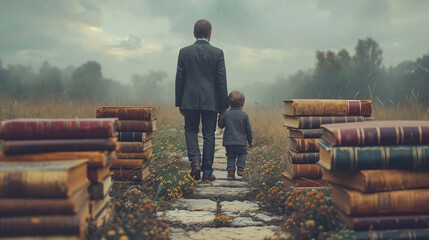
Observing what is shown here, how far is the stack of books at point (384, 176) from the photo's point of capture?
2182mm

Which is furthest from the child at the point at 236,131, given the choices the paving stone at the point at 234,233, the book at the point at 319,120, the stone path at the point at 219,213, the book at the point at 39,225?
the book at the point at 39,225

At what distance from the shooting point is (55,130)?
214 centimetres

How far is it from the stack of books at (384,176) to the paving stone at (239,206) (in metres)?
1.37

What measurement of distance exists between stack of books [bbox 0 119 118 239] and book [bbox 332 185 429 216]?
1.51 m

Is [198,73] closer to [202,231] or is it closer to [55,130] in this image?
[202,231]

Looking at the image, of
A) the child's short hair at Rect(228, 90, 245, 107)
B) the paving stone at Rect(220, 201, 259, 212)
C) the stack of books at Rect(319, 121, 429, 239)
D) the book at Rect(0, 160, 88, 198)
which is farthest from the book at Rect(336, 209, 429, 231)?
the child's short hair at Rect(228, 90, 245, 107)

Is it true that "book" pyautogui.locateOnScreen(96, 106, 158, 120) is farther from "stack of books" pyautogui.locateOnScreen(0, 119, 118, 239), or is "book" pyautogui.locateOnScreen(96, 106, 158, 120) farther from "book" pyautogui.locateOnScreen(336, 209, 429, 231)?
"book" pyautogui.locateOnScreen(336, 209, 429, 231)

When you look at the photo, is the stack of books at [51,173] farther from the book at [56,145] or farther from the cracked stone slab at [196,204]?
the cracked stone slab at [196,204]

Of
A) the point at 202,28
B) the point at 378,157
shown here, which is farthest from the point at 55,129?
the point at 202,28

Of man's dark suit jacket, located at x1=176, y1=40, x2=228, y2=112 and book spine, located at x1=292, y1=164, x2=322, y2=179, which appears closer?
book spine, located at x1=292, y1=164, x2=322, y2=179

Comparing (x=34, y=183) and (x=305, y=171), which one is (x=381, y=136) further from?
(x=34, y=183)

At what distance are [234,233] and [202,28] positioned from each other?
3.01 m

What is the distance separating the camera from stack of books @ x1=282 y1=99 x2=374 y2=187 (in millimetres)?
3648

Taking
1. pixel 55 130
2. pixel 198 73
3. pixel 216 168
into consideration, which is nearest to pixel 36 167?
pixel 55 130
